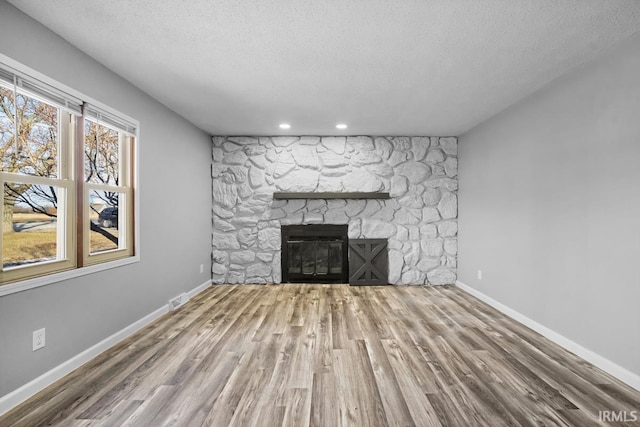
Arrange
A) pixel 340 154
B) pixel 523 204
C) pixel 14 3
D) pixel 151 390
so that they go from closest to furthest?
pixel 14 3 < pixel 151 390 < pixel 523 204 < pixel 340 154

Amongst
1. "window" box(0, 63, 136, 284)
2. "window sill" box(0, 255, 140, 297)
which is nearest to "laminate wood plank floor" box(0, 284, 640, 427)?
"window sill" box(0, 255, 140, 297)

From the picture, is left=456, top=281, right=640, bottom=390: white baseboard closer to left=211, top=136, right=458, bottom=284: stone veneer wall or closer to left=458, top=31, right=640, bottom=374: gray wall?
left=458, top=31, right=640, bottom=374: gray wall

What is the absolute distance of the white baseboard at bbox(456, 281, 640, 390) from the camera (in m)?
2.06

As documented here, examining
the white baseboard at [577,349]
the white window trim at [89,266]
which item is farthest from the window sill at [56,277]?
the white baseboard at [577,349]

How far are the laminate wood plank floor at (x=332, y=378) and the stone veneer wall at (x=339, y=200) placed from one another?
1522 millimetres

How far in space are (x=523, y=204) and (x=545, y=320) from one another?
1148mm

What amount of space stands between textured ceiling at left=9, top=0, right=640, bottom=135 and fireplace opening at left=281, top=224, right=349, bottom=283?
207 cm

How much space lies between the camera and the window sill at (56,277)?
70.3 inches

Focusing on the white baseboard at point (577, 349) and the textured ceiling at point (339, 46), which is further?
the white baseboard at point (577, 349)

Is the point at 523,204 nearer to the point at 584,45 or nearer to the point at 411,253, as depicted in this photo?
the point at 584,45

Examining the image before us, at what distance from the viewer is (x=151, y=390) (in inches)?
76.6

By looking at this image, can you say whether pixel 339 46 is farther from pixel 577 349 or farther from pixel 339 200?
pixel 577 349

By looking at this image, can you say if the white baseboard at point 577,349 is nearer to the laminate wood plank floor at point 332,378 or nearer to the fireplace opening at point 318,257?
the laminate wood plank floor at point 332,378

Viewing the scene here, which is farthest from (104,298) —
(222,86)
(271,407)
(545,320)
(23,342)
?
(545,320)
